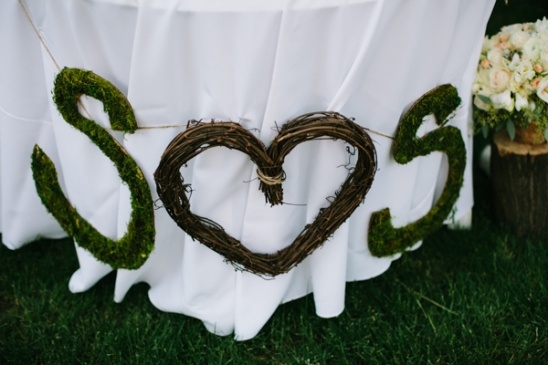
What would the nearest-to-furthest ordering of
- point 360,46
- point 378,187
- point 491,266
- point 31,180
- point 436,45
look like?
point 360,46, point 436,45, point 378,187, point 31,180, point 491,266

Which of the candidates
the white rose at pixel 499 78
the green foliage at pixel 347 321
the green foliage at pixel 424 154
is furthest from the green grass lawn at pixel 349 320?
the white rose at pixel 499 78

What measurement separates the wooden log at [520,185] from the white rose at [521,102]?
23 cm

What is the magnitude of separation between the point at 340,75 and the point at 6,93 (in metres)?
0.98

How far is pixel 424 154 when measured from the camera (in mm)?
1879

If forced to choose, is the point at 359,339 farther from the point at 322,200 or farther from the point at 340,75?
the point at 340,75

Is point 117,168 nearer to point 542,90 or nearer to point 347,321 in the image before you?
point 347,321

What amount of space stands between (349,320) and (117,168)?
84 centimetres

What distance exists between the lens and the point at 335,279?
1.88m

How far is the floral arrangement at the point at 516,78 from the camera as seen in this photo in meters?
1.93

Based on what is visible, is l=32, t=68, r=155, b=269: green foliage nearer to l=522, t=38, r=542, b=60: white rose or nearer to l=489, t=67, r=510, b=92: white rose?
l=489, t=67, r=510, b=92: white rose

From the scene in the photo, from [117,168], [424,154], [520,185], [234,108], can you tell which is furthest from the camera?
[520,185]

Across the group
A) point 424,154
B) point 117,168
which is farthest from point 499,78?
point 117,168

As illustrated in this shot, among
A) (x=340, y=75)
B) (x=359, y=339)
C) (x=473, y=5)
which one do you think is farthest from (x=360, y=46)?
(x=359, y=339)

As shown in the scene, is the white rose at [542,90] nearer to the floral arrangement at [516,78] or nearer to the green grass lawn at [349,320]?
the floral arrangement at [516,78]
